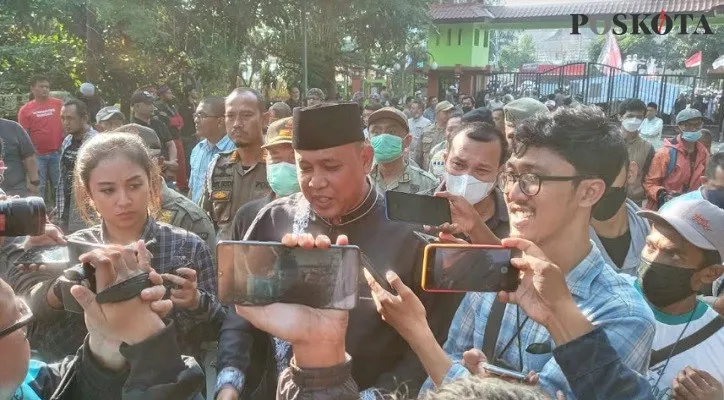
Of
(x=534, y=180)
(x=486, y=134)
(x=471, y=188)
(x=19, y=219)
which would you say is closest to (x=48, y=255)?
(x=19, y=219)

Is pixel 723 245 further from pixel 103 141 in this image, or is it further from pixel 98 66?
pixel 98 66

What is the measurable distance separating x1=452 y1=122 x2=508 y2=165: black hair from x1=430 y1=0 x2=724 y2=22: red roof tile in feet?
73.9

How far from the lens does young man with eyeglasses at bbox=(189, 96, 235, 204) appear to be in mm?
5660

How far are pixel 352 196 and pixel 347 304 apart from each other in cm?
82

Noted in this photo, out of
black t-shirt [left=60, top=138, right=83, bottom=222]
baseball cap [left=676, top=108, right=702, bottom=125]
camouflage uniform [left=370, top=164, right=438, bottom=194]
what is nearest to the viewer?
camouflage uniform [left=370, top=164, right=438, bottom=194]

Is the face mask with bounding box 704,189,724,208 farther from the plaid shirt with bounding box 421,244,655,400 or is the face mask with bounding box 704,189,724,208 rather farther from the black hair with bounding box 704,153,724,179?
the plaid shirt with bounding box 421,244,655,400

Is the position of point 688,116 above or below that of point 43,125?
above

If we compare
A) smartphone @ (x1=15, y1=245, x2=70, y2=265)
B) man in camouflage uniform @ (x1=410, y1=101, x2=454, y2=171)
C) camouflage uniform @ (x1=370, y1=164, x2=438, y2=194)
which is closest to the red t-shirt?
man in camouflage uniform @ (x1=410, y1=101, x2=454, y2=171)

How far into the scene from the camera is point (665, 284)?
8.34 ft

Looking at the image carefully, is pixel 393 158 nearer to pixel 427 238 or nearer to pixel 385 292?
pixel 427 238

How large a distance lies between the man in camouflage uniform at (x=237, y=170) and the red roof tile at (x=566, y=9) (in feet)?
73.0

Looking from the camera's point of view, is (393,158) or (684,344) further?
(393,158)

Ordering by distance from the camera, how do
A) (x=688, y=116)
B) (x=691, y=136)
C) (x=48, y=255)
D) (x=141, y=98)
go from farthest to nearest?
(x=141, y=98), (x=688, y=116), (x=691, y=136), (x=48, y=255)

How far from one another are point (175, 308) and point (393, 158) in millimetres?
2975
